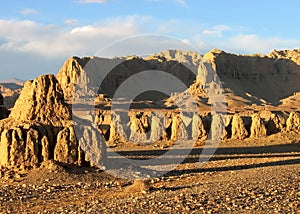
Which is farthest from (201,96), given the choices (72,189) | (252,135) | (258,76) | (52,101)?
(72,189)

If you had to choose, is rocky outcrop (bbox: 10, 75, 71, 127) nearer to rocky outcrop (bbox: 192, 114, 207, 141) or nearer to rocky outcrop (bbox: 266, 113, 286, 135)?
rocky outcrop (bbox: 192, 114, 207, 141)

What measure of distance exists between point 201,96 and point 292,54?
72247mm

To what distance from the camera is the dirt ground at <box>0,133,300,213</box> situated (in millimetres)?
12750

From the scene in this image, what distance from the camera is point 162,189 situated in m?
16.0

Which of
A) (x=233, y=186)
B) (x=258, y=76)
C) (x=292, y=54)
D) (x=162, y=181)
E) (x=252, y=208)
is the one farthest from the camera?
(x=292, y=54)

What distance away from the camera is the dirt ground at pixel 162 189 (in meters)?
12.8

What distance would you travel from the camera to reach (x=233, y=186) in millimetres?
15430

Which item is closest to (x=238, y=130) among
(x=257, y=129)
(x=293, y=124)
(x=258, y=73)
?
(x=257, y=129)

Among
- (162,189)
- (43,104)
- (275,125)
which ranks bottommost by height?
(162,189)

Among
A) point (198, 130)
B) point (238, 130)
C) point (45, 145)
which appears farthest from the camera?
point (198, 130)

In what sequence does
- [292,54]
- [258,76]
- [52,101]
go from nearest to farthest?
1. [52,101]
2. [258,76]
3. [292,54]

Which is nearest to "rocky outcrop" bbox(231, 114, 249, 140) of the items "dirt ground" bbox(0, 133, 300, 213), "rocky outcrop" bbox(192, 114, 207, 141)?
"rocky outcrop" bbox(192, 114, 207, 141)

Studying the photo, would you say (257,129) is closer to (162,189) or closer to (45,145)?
(45,145)

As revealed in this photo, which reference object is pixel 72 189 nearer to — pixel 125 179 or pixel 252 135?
pixel 125 179
